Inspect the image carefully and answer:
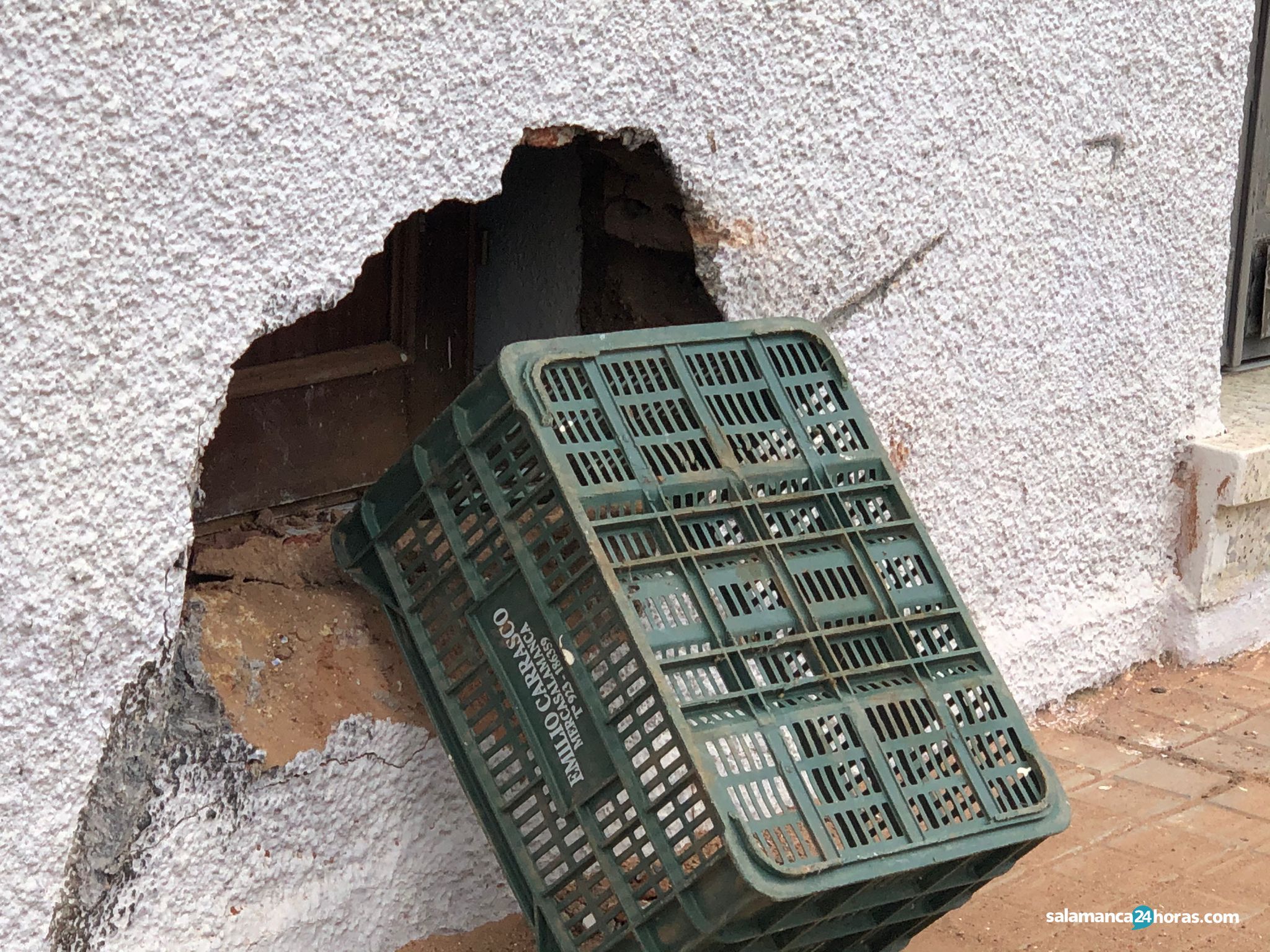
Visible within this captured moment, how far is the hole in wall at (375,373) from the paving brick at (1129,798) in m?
1.43

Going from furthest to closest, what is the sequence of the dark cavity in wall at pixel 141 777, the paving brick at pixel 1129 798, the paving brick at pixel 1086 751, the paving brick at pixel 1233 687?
the paving brick at pixel 1233 687 → the paving brick at pixel 1086 751 → the paving brick at pixel 1129 798 → the dark cavity in wall at pixel 141 777

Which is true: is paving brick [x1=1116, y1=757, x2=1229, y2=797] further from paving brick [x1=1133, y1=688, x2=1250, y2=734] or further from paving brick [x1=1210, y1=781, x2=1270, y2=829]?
paving brick [x1=1133, y1=688, x2=1250, y2=734]

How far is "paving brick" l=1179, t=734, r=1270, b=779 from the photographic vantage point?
3592 millimetres

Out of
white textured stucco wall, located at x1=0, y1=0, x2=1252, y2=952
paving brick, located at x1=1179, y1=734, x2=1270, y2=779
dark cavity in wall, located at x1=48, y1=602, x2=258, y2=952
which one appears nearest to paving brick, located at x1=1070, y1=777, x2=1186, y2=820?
paving brick, located at x1=1179, y1=734, x2=1270, y2=779

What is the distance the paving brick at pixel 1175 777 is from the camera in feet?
11.5

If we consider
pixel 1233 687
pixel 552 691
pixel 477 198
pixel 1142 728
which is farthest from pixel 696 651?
pixel 1233 687

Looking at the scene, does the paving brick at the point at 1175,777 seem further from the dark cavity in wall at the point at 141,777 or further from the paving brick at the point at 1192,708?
the dark cavity in wall at the point at 141,777

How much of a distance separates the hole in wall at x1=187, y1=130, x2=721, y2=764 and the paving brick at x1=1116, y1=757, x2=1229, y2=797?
1.53 metres

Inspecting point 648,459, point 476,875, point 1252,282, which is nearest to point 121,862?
point 476,875

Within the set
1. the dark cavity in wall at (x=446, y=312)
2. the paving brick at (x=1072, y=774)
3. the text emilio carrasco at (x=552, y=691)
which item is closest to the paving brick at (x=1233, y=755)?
the paving brick at (x=1072, y=774)

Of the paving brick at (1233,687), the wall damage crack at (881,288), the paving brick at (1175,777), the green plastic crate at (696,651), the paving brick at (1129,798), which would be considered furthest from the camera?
the paving brick at (1233,687)

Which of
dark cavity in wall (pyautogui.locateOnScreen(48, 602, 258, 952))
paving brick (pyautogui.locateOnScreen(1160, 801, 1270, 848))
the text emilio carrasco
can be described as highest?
the text emilio carrasco

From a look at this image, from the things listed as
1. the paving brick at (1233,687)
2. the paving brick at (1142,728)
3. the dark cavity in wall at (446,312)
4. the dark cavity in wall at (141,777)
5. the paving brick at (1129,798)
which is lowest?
the paving brick at (1129,798)

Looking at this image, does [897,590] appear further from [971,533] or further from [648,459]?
[971,533]
